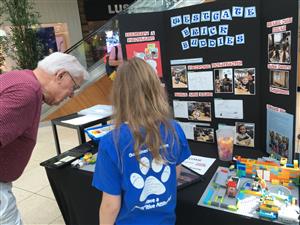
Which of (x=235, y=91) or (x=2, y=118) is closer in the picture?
(x=2, y=118)

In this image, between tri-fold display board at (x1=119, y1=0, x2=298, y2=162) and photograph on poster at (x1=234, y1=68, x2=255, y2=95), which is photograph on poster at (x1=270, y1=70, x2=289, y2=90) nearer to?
tri-fold display board at (x1=119, y1=0, x2=298, y2=162)

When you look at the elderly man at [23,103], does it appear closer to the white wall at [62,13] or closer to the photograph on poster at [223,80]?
the photograph on poster at [223,80]

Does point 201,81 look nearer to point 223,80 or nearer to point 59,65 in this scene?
point 223,80

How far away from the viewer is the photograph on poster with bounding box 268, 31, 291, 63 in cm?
146

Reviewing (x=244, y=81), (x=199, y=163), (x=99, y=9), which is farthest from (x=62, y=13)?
(x=199, y=163)

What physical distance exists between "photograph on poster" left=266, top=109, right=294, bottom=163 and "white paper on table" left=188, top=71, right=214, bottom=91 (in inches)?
17.0

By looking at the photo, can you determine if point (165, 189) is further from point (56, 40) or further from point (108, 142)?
point (56, 40)

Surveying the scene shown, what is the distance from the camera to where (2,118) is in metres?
1.15

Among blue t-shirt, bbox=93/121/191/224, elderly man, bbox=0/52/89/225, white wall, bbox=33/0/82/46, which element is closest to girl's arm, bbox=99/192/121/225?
blue t-shirt, bbox=93/121/191/224

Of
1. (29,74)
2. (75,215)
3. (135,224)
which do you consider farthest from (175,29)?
(75,215)

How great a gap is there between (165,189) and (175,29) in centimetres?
122

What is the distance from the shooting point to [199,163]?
1.73 metres

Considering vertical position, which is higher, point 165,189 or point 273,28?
point 273,28

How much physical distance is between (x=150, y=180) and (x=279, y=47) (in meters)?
1.04
